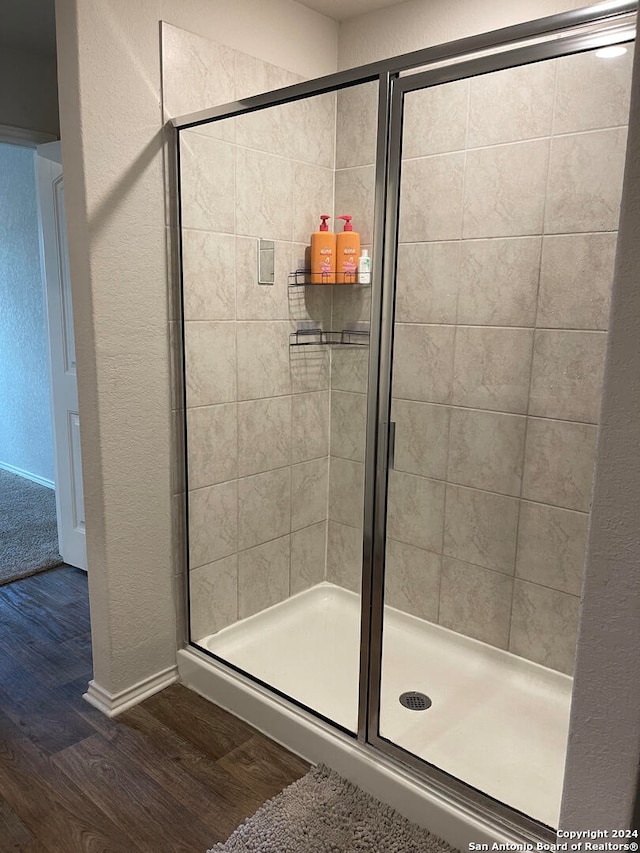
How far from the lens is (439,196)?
2307 mm

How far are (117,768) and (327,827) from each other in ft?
2.21

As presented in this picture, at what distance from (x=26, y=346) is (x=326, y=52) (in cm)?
310

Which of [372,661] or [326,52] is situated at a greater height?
[326,52]

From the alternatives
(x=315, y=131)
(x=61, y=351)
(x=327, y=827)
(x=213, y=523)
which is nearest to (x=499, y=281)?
(x=315, y=131)

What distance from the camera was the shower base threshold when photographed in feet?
6.17

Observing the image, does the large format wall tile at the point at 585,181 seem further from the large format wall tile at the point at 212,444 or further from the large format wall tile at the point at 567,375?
the large format wall tile at the point at 212,444

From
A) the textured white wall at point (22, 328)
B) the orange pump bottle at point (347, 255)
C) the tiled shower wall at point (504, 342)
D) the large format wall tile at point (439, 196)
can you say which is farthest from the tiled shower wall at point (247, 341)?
the textured white wall at point (22, 328)

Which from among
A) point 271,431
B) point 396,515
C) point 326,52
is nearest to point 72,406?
point 271,431

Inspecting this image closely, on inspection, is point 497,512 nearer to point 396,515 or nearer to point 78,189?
point 396,515

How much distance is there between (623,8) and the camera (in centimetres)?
130

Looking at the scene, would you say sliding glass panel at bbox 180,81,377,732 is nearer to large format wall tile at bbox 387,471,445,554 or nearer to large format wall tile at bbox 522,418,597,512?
large format wall tile at bbox 387,471,445,554

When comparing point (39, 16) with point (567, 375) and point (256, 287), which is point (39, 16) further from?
point (567, 375)

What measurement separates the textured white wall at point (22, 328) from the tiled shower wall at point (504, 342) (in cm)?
276

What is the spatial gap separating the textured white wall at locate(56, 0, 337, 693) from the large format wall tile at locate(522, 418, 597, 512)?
1.27 metres
